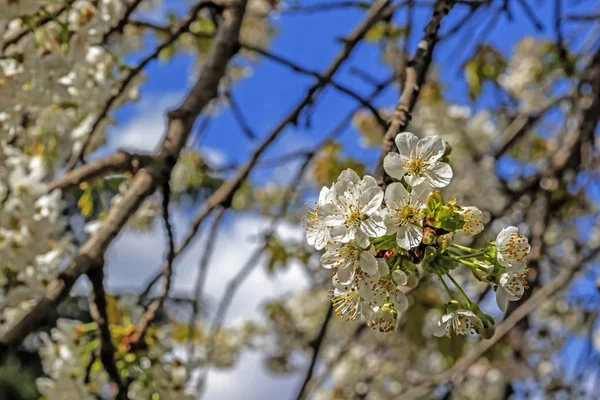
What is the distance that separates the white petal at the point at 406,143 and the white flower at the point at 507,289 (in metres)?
0.17

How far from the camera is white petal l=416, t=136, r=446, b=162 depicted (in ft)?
2.46

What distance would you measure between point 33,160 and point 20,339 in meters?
0.86

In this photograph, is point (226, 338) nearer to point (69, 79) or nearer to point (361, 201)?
point (69, 79)

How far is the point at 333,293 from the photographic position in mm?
760

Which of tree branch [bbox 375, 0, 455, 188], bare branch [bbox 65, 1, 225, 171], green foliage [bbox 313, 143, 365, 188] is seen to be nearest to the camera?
tree branch [bbox 375, 0, 455, 188]

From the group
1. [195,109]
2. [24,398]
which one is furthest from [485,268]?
[24,398]

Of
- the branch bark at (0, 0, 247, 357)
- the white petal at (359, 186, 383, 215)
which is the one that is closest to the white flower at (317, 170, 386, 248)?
the white petal at (359, 186, 383, 215)

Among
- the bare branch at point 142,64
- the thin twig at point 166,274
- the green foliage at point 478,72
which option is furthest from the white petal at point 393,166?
the green foliage at point 478,72

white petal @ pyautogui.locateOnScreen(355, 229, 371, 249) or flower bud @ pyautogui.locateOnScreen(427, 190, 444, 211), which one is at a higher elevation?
flower bud @ pyautogui.locateOnScreen(427, 190, 444, 211)

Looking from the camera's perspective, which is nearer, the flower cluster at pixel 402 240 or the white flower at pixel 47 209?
the flower cluster at pixel 402 240

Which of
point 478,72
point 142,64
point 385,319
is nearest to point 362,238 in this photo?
point 385,319

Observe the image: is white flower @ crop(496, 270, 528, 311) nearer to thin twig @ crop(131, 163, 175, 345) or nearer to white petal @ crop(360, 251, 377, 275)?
white petal @ crop(360, 251, 377, 275)

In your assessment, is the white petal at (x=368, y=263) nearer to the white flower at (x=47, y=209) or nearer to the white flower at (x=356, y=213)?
the white flower at (x=356, y=213)

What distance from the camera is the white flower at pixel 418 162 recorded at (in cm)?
72
